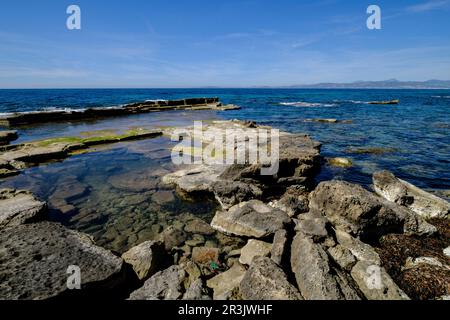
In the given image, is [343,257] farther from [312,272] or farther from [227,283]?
[227,283]

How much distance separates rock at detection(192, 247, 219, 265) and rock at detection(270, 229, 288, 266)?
1.48 metres

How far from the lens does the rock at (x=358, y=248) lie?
568 centimetres

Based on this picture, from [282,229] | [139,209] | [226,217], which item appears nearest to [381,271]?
[282,229]

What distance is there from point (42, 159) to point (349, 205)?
15135 mm

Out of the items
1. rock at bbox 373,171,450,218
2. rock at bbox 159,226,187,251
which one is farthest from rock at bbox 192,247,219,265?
rock at bbox 373,171,450,218

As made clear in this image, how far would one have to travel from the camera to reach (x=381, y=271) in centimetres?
486

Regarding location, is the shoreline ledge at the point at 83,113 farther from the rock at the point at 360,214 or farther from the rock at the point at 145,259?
the rock at the point at 360,214

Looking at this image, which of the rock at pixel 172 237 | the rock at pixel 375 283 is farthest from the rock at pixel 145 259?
the rock at pixel 375 283

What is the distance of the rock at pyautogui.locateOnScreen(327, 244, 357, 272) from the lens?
5.42 metres

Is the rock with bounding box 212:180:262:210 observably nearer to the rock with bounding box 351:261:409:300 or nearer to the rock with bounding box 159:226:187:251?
the rock with bounding box 159:226:187:251

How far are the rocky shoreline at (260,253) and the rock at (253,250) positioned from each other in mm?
28

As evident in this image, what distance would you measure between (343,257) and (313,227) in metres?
1.05
